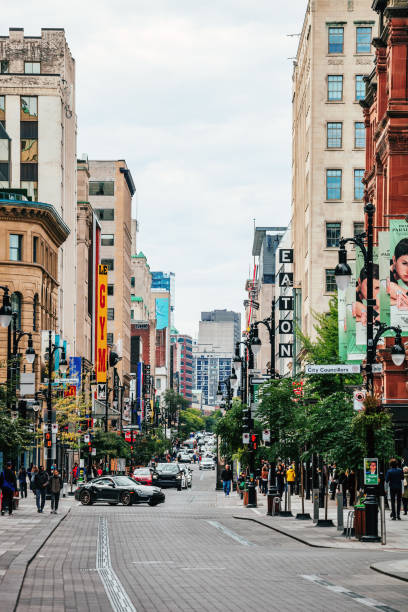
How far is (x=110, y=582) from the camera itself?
66.6ft

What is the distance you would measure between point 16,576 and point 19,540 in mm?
10436

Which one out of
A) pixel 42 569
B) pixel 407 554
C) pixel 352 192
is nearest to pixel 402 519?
Result: pixel 407 554

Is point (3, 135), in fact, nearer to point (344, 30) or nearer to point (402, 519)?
point (344, 30)

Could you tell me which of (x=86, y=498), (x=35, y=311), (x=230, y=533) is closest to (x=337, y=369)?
(x=230, y=533)

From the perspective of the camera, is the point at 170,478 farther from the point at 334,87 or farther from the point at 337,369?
the point at 337,369

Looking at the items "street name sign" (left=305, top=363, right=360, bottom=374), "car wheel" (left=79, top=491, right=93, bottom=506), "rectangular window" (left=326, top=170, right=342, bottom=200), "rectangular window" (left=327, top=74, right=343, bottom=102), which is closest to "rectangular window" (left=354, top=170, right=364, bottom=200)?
"rectangular window" (left=326, top=170, right=342, bottom=200)

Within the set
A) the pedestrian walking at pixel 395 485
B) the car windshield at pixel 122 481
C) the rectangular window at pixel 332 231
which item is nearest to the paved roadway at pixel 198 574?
the pedestrian walking at pixel 395 485

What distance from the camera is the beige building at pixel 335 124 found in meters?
90.0

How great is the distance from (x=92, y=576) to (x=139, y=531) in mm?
14054

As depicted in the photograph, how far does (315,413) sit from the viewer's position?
125ft

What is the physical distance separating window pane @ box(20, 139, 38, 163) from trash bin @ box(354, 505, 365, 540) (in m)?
84.9

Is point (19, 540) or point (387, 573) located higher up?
point (387, 573)

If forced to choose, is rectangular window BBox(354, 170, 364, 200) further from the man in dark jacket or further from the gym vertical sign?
the gym vertical sign

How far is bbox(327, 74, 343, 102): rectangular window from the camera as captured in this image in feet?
298
